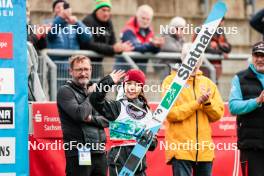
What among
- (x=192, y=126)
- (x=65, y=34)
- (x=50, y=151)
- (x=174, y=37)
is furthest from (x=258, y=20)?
(x=50, y=151)

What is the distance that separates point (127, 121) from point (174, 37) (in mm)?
4091

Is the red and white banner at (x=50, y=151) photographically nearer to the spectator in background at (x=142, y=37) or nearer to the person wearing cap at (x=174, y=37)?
the spectator in background at (x=142, y=37)

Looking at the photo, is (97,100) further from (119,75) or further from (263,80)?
(263,80)

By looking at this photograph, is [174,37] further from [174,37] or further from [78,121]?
[78,121]

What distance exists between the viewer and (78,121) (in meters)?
11.9

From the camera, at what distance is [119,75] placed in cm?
1164

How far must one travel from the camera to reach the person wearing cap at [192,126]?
1224 cm

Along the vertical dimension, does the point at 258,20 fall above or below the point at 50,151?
above

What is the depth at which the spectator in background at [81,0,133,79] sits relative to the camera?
14914 millimetres

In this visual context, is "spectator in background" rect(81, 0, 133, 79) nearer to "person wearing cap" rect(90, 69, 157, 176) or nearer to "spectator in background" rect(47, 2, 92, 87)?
"spectator in background" rect(47, 2, 92, 87)

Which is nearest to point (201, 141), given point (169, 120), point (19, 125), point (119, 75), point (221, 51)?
point (169, 120)

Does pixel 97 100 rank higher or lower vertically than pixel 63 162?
higher

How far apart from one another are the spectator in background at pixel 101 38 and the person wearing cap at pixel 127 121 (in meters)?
2.77

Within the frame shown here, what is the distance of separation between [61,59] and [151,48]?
1506 mm
